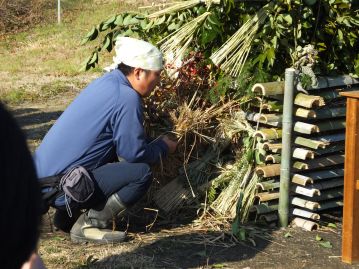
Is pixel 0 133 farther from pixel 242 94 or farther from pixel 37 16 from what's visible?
pixel 37 16

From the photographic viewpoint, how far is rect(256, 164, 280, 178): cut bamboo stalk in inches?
205

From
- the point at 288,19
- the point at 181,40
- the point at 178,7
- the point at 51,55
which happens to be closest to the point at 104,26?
the point at 178,7

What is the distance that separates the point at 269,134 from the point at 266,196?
46 cm

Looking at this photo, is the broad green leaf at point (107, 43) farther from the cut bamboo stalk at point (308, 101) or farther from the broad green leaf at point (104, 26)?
the cut bamboo stalk at point (308, 101)

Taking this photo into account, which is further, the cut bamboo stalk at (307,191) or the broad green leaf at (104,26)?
the broad green leaf at (104,26)

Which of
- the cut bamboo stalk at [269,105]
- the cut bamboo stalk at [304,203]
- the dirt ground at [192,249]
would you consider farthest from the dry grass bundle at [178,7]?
the cut bamboo stalk at [304,203]

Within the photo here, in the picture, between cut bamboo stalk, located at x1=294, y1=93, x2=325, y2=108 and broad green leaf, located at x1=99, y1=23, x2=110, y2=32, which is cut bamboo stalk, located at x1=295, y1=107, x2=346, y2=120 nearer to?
cut bamboo stalk, located at x1=294, y1=93, x2=325, y2=108

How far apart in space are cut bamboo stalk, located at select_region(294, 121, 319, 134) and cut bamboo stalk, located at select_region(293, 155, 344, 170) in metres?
0.25

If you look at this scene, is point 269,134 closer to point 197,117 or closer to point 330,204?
point 197,117

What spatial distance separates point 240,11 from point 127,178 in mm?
2049

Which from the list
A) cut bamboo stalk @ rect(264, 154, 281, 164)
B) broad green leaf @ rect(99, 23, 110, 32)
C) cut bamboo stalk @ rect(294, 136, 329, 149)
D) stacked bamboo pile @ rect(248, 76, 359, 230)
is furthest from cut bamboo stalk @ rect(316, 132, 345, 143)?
broad green leaf @ rect(99, 23, 110, 32)

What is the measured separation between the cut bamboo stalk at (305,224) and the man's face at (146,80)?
4.99ft

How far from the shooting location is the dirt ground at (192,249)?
4676 millimetres

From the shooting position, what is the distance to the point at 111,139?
4812 millimetres
